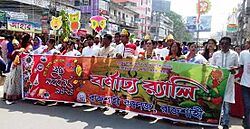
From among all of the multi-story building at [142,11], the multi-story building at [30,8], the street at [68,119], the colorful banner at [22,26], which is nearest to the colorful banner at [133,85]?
the street at [68,119]

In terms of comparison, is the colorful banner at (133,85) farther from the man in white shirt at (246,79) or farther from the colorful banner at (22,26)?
the colorful banner at (22,26)

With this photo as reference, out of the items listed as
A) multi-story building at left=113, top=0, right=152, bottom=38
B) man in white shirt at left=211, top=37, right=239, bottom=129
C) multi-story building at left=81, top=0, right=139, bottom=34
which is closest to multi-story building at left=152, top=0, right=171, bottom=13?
multi-story building at left=113, top=0, right=152, bottom=38

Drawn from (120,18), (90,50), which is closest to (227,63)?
(90,50)

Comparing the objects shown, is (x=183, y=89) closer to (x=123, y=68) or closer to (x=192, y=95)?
(x=192, y=95)

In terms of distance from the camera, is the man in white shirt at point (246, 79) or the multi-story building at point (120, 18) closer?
the man in white shirt at point (246, 79)

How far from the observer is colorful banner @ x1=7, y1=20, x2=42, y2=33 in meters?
21.1

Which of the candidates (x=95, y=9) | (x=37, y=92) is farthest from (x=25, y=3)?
(x=37, y=92)

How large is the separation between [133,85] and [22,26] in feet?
60.9

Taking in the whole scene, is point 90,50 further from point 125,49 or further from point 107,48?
point 125,49

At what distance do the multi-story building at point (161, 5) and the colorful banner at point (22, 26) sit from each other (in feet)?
235

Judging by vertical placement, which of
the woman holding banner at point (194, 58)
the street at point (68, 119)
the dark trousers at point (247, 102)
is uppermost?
the woman holding banner at point (194, 58)

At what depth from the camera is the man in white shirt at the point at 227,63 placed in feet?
17.1

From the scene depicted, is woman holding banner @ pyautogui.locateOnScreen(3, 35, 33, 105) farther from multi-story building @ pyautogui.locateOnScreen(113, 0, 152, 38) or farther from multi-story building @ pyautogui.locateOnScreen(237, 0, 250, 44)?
multi-story building @ pyautogui.locateOnScreen(113, 0, 152, 38)

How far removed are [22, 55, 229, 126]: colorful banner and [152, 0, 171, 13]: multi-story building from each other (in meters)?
88.5
